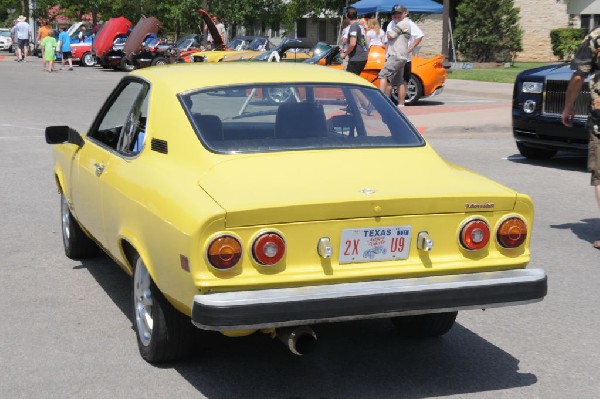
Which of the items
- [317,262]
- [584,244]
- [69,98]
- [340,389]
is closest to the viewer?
[317,262]

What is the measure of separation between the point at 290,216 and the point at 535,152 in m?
9.22

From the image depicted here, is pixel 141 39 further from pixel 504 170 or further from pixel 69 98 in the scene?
pixel 504 170

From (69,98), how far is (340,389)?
62.2 feet

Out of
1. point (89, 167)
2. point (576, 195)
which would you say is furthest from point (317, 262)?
point (576, 195)

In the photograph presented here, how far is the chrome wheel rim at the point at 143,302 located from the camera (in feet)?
16.6

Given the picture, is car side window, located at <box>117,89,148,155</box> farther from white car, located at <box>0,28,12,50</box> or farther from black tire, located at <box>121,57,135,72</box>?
white car, located at <box>0,28,12,50</box>

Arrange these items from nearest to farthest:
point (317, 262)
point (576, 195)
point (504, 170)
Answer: point (317, 262) → point (576, 195) → point (504, 170)

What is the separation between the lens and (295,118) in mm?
5484

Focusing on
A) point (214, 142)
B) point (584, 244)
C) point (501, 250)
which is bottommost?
point (584, 244)

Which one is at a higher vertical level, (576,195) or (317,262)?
(317,262)

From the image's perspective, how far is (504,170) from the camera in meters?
12.1

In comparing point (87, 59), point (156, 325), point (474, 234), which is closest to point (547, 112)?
point (474, 234)

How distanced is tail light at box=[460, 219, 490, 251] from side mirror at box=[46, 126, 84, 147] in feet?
9.40

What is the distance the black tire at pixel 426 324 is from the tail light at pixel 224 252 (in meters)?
1.51
